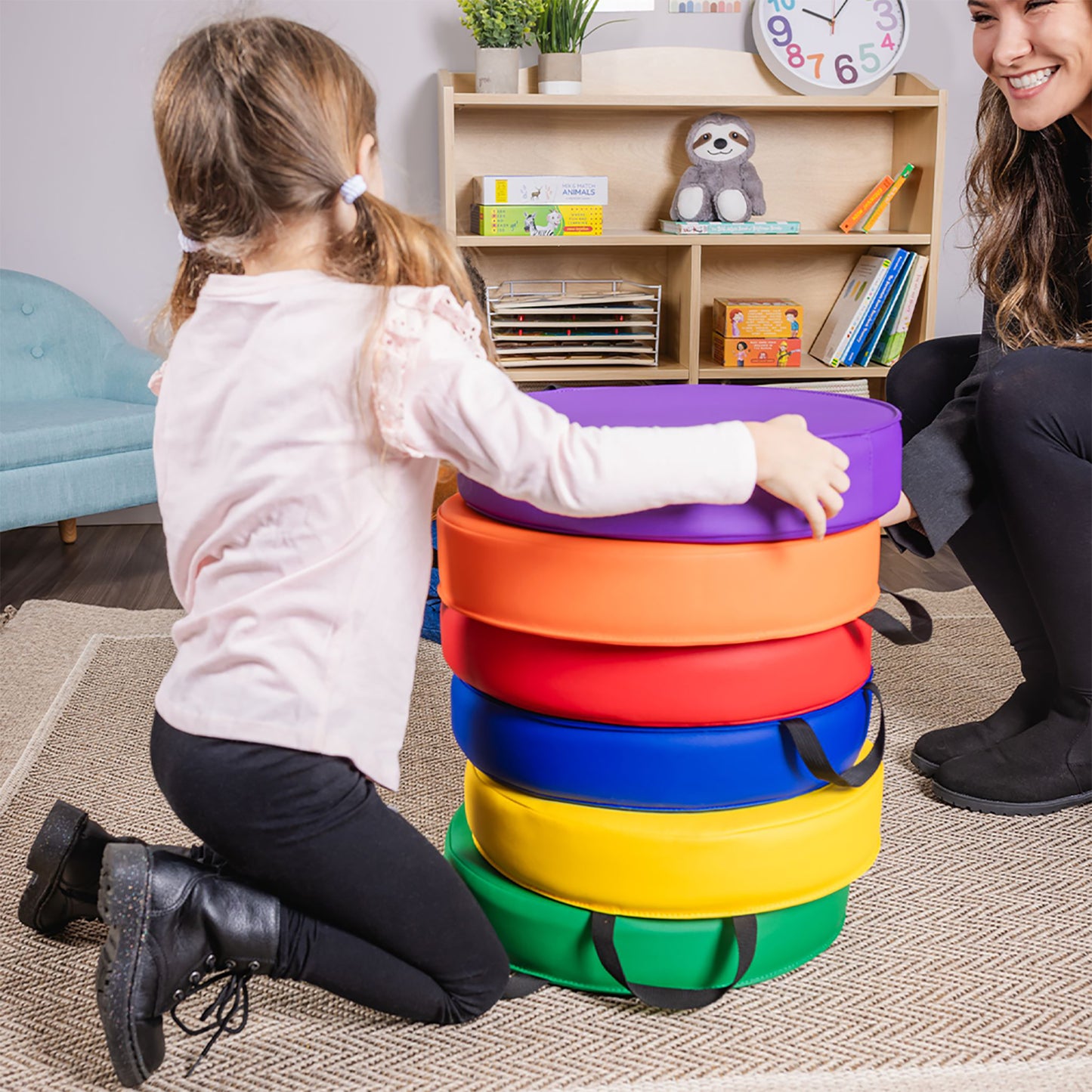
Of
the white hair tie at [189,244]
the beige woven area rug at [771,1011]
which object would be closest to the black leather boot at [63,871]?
the beige woven area rug at [771,1011]

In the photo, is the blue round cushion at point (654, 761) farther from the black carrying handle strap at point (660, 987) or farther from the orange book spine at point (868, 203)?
the orange book spine at point (868, 203)

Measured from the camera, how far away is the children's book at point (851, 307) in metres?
2.70

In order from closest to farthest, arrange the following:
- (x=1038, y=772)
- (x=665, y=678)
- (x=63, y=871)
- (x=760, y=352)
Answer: (x=665, y=678)
(x=63, y=871)
(x=1038, y=772)
(x=760, y=352)

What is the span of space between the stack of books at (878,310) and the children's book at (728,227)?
212 mm

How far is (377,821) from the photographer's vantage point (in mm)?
934

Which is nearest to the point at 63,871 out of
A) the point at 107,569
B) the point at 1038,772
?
the point at 1038,772

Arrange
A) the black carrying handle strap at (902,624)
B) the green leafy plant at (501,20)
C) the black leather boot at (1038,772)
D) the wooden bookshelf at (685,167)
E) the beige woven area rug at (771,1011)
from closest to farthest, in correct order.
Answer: the beige woven area rug at (771,1011) → the black carrying handle strap at (902,624) → the black leather boot at (1038,772) → the green leafy plant at (501,20) → the wooden bookshelf at (685,167)

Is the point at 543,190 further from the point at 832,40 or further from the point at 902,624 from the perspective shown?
the point at 902,624

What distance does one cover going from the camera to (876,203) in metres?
2.72

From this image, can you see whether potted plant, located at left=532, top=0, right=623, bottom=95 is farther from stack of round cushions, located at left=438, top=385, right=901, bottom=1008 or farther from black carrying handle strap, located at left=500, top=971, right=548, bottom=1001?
black carrying handle strap, located at left=500, top=971, right=548, bottom=1001

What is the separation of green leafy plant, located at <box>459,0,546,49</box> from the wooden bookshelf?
0.12 metres

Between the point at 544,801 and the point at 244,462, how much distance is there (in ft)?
1.27

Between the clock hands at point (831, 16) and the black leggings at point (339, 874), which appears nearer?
the black leggings at point (339, 874)

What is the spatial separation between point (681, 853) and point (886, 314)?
6.60 feet
